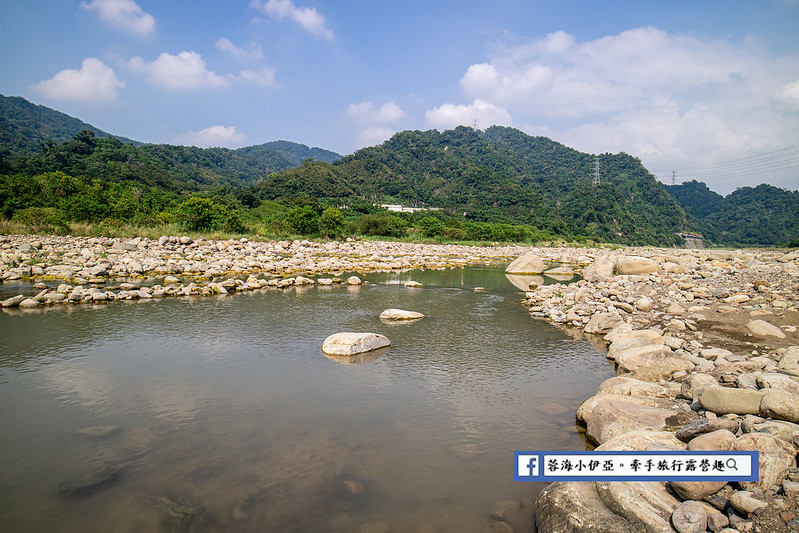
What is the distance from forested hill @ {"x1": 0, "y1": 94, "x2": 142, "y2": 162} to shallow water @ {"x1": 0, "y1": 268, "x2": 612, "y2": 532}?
114 m

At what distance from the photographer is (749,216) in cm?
11062

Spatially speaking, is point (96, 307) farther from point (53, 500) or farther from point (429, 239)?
point (429, 239)

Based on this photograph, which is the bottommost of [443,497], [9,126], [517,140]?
[443,497]

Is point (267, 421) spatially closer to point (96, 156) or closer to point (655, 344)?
point (655, 344)

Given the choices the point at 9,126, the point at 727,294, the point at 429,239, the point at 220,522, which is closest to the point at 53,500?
the point at 220,522

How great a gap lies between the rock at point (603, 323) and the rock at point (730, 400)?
7092 millimetres

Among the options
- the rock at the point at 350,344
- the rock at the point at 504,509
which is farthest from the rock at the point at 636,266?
the rock at the point at 504,509

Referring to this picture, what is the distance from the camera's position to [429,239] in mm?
58188

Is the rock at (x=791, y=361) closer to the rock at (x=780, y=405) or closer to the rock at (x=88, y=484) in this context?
the rock at (x=780, y=405)

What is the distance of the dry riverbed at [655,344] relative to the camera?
420 centimetres

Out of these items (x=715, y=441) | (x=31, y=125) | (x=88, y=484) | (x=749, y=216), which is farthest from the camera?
(x=31, y=125)

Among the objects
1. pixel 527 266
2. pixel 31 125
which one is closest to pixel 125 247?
pixel 527 266

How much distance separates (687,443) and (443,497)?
3.04 m
